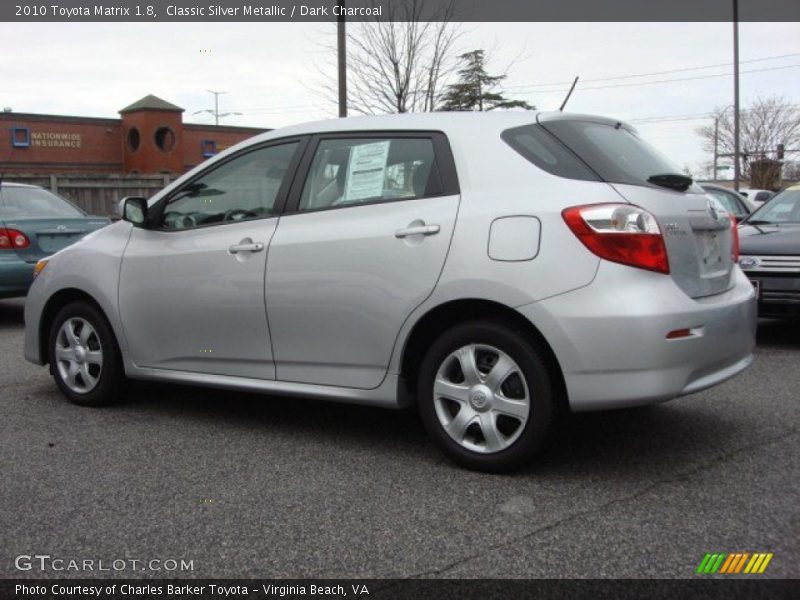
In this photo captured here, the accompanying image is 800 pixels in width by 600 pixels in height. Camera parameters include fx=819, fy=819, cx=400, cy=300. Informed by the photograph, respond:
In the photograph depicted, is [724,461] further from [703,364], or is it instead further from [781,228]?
[781,228]

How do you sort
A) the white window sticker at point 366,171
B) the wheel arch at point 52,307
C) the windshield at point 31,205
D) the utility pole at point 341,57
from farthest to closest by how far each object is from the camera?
1. the utility pole at point 341,57
2. the windshield at point 31,205
3. the wheel arch at point 52,307
4. the white window sticker at point 366,171

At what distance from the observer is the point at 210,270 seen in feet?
14.6

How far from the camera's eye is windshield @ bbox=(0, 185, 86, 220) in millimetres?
8750

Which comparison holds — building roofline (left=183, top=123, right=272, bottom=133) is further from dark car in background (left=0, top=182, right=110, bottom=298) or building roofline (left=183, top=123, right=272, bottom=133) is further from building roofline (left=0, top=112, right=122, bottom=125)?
dark car in background (left=0, top=182, right=110, bottom=298)

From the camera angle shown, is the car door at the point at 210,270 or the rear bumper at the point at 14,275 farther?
the rear bumper at the point at 14,275

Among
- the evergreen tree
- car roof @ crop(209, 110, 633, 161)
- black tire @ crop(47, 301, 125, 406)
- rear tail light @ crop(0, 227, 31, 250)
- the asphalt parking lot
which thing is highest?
the evergreen tree

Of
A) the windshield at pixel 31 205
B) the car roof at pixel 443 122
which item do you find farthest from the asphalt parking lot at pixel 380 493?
the windshield at pixel 31 205

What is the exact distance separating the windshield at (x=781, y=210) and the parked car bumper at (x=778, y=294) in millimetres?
993

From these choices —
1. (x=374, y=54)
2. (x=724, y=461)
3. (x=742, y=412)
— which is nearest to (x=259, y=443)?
(x=724, y=461)

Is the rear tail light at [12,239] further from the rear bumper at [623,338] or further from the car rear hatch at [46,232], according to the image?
the rear bumper at [623,338]

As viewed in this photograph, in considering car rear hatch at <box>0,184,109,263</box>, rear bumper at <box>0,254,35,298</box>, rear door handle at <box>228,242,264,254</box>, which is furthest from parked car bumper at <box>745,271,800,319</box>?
rear bumper at <box>0,254,35,298</box>

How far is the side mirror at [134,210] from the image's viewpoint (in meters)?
4.74

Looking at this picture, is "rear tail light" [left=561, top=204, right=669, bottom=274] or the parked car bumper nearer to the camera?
"rear tail light" [left=561, top=204, right=669, bottom=274]

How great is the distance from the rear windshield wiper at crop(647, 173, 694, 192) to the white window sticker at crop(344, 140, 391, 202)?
1.27 meters
